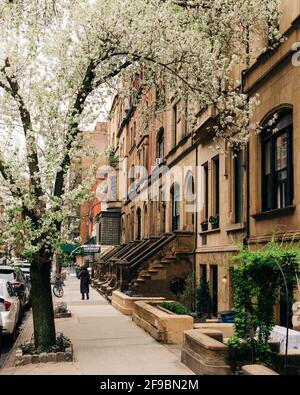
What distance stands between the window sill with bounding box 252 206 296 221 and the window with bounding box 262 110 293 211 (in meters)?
0.27

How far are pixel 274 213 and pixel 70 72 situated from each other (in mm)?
6154

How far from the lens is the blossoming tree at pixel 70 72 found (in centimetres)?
1231

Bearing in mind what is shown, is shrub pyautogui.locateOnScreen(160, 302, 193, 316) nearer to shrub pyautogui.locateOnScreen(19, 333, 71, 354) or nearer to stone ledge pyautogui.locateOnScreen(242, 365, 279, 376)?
shrub pyautogui.locateOnScreen(19, 333, 71, 354)

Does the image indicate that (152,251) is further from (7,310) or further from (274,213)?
(7,310)

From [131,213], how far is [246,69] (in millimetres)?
28216

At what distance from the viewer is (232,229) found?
62.4 feet

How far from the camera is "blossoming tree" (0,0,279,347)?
485 inches

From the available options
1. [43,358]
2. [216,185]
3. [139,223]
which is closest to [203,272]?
[216,185]

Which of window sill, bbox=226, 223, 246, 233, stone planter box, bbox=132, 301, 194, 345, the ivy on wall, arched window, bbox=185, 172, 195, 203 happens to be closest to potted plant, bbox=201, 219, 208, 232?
arched window, bbox=185, 172, 195, 203

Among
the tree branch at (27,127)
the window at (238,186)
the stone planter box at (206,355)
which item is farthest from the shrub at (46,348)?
the window at (238,186)

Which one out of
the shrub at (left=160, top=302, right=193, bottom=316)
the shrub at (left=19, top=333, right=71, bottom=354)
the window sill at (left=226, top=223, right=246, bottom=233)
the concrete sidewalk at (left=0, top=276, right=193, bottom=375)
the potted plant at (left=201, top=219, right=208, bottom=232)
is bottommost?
the concrete sidewalk at (left=0, top=276, right=193, bottom=375)

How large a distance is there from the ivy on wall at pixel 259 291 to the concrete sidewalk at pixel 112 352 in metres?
1.40

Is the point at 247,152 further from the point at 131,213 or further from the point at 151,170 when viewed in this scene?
the point at 131,213

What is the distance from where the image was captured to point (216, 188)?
22375mm
